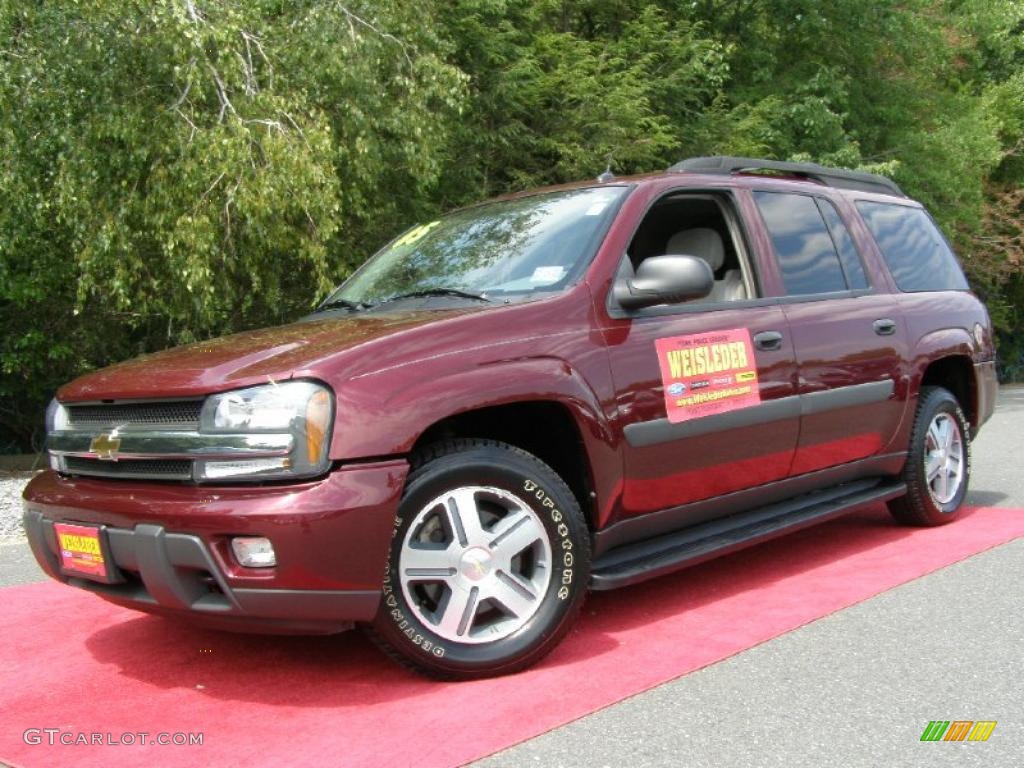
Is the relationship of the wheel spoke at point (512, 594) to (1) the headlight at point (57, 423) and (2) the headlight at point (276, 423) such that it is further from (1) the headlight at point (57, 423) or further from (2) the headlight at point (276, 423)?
(1) the headlight at point (57, 423)

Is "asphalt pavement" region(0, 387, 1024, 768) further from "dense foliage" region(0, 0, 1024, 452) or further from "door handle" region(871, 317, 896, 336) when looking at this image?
"dense foliage" region(0, 0, 1024, 452)

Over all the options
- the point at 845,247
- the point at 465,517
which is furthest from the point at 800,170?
the point at 465,517

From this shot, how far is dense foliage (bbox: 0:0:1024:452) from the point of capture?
370 inches

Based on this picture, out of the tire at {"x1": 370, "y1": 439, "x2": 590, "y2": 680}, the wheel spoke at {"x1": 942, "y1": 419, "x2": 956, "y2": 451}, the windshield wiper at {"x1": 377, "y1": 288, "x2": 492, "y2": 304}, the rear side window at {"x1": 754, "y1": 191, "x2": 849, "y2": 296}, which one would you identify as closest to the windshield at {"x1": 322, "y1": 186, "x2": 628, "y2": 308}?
the windshield wiper at {"x1": 377, "y1": 288, "x2": 492, "y2": 304}

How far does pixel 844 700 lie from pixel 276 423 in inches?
78.0

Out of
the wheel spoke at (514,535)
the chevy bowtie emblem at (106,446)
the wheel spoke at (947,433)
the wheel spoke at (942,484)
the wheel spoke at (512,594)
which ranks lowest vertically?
the wheel spoke at (942,484)

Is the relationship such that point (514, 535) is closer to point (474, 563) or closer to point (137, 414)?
point (474, 563)

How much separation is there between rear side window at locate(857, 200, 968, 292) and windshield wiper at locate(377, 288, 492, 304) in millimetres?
2656

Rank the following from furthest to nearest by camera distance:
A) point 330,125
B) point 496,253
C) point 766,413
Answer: point 330,125 < point 766,413 < point 496,253

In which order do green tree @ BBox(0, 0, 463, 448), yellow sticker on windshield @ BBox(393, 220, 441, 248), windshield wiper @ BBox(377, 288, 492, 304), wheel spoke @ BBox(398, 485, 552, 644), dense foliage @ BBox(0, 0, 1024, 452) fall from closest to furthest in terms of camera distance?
wheel spoke @ BBox(398, 485, 552, 644)
windshield wiper @ BBox(377, 288, 492, 304)
yellow sticker on windshield @ BBox(393, 220, 441, 248)
green tree @ BBox(0, 0, 463, 448)
dense foliage @ BBox(0, 0, 1024, 452)

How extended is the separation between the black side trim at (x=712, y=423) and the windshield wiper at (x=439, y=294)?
2.52 ft

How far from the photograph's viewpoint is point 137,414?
363cm

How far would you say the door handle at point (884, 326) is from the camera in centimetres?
539

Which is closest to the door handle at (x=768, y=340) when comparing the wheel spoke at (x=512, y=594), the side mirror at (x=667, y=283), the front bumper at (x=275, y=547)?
the side mirror at (x=667, y=283)
